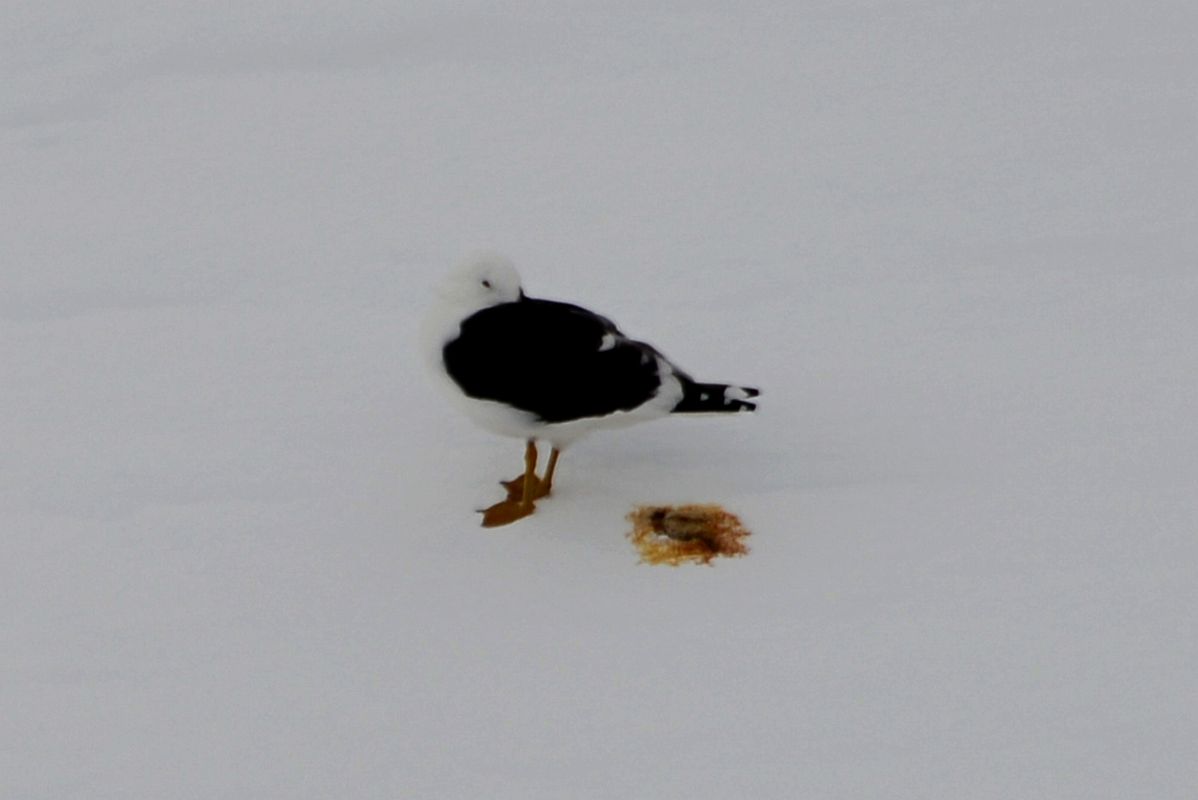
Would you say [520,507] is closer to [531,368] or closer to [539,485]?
[539,485]

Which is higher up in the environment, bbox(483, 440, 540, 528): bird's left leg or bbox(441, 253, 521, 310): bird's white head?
bbox(441, 253, 521, 310): bird's white head

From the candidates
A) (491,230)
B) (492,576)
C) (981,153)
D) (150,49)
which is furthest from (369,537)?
(150,49)

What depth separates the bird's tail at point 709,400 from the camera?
14.0 feet

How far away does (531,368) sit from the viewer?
4.09 meters

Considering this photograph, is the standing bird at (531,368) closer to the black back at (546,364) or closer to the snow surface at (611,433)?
the black back at (546,364)

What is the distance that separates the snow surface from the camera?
3.60m

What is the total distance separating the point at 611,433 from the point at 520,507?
54cm

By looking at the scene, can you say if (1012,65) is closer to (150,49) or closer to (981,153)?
(981,153)

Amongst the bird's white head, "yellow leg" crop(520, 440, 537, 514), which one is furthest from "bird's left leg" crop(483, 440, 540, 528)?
the bird's white head

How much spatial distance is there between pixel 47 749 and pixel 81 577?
0.65 meters

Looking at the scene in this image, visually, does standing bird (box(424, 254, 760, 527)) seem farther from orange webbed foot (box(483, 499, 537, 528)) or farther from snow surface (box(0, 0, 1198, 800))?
snow surface (box(0, 0, 1198, 800))

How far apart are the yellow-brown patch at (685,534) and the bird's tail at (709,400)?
Answer: 0.28m

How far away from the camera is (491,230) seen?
20.1 ft

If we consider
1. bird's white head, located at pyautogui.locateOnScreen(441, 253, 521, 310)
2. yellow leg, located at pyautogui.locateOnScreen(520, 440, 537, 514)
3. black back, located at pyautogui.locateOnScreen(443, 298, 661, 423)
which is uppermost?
bird's white head, located at pyautogui.locateOnScreen(441, 253, 521, 310)
